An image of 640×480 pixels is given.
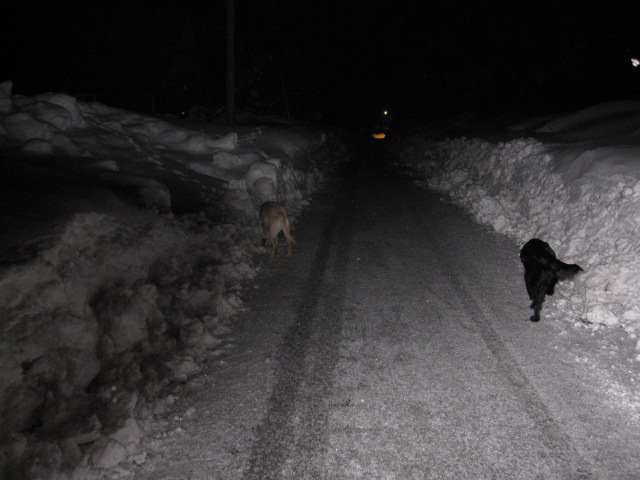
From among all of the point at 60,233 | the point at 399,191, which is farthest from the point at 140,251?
the point at 399,191

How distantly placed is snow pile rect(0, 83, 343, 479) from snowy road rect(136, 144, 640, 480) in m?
0.34

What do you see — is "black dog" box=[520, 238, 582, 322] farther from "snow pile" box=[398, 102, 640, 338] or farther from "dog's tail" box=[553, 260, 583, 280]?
"snow pile" box=[398, 102, 640, 338]

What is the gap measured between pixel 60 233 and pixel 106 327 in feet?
4.49

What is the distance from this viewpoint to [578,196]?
866 cm

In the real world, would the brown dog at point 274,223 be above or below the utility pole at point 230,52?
below

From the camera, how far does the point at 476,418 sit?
13.4ft

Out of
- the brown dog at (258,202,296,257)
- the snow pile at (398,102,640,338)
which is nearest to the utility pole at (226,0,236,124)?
the snow pile at (398,102,640,338)

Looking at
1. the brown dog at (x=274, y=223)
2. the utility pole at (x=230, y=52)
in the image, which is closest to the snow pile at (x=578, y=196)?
the brown dog at (x=274, y=223)

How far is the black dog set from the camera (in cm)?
613

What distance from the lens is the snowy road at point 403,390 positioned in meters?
3.63

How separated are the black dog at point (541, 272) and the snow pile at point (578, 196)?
0.58ft

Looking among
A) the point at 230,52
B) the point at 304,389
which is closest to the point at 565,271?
the point at 304,389

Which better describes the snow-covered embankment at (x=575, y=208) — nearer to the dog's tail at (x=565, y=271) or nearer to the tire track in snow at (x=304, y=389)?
the dog's tail at (x=565, y=271)

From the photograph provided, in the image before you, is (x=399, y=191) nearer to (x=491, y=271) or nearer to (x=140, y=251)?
(x=491, y=271)
